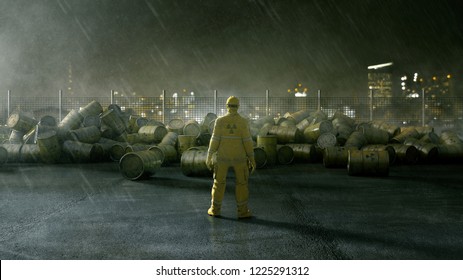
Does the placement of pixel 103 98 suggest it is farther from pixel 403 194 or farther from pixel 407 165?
pixel 403 194

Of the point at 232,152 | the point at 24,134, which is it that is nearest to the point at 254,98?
the point at 24,134

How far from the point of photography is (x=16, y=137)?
1752 centimetres

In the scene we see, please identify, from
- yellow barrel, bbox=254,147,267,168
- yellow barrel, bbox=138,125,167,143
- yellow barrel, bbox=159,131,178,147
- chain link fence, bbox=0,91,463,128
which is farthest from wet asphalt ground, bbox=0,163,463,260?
chain link fence, bbox=0,91,463,128

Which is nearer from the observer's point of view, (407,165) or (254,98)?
(407,165)

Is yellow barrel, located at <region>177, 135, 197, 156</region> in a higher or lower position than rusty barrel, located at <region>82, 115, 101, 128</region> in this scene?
lower

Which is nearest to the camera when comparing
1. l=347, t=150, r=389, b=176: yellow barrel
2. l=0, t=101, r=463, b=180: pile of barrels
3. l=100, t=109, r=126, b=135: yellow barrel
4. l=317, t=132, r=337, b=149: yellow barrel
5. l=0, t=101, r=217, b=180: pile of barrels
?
l=347, t=150, r=389, b=176: yellow barrel

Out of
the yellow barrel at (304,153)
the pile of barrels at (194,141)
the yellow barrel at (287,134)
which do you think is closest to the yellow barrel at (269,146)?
the pile of barrels at (194,141)

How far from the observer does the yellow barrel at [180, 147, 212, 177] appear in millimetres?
11812

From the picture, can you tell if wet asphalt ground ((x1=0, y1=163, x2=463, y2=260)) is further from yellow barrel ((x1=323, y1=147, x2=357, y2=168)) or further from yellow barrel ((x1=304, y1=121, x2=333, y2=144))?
yellow barrel ((x1=304, y1=121, x2=333, y2=144))

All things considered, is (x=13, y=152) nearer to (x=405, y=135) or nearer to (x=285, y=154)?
(x=285, y=154)

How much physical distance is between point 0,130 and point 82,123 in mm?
4092

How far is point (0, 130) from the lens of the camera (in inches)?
746

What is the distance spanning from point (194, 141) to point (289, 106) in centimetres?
1146

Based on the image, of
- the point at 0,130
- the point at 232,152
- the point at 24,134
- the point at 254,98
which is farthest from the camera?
the point at 254,98
